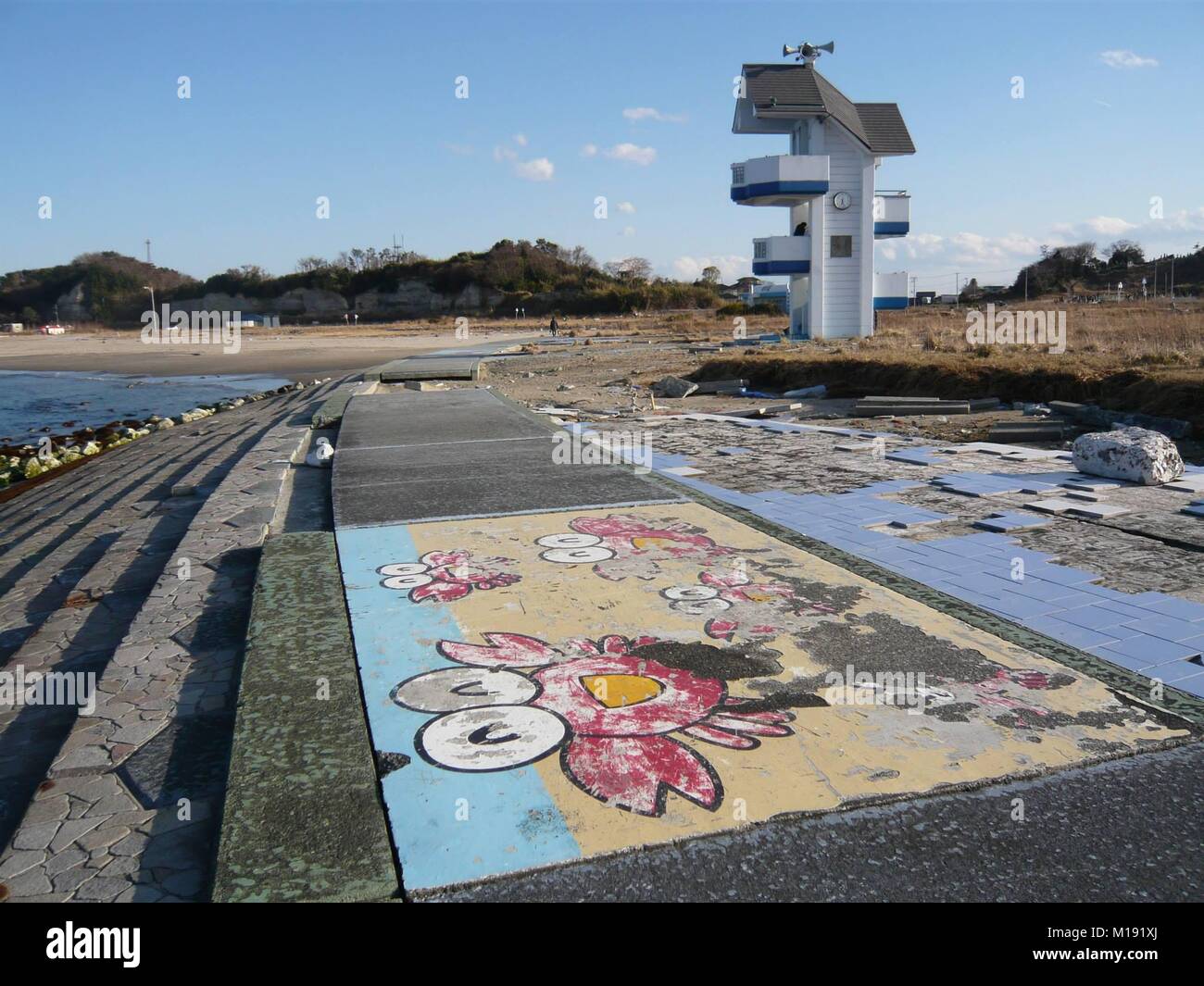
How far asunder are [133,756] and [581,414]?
10.1 meters

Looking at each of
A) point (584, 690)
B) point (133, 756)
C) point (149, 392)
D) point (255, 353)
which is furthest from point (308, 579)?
point (255, 353)

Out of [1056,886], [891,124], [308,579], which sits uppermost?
[891,124]

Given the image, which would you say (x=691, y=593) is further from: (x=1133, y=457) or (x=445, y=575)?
(x=1133, y=457)

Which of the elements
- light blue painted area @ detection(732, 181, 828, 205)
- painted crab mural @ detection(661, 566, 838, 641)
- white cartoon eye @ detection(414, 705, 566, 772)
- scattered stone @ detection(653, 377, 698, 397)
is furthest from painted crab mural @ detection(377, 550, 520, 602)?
light blue painted area @ detection(732, 181, 828, 205)

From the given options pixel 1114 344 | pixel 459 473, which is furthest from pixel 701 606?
pixel 1114 344

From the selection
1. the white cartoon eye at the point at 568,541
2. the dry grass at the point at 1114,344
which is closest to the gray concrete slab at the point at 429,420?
the white cartoon eye at the point at 568,541

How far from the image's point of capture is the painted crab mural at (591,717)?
115 inches

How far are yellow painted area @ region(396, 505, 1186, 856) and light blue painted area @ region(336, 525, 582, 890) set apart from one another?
8 cm

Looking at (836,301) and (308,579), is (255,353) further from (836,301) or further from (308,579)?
(308,579)

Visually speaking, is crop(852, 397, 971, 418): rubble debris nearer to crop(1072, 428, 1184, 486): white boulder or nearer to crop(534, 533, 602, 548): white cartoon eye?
crop(1072, 428, 1184, 486): white boulder

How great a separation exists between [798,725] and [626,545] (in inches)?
95.0

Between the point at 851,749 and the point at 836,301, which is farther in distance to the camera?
the point at 836,301

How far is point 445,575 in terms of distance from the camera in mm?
4992
